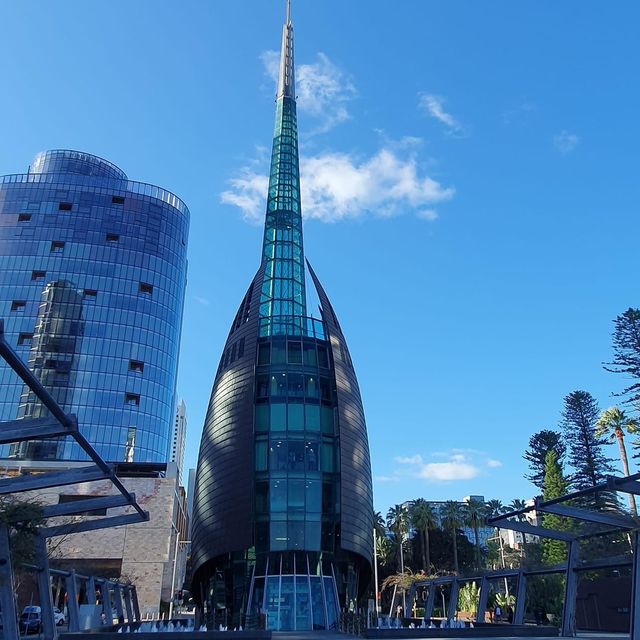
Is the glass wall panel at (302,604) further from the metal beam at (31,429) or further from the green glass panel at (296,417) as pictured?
the metal beam at (31,429)

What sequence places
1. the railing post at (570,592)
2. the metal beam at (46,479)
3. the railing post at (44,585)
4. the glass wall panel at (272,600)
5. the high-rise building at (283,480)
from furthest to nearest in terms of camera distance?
the high-rise building at (283,480)
the glass wall panel at (272,600)
the railing post at (570,592)
the railing post at (44,585)
the metal beam at (46,479)

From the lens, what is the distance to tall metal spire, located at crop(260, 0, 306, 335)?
47688mm

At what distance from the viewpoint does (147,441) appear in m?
83.1

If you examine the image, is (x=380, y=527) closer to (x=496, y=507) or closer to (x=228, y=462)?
(x=496, y=507)

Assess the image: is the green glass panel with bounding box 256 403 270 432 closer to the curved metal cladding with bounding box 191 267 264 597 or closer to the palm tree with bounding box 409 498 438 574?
the curved metal cladding with bounding box 191 267 264 597

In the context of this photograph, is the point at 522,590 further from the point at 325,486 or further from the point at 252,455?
the point at 252,455

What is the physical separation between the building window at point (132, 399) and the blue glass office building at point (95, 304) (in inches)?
5.1

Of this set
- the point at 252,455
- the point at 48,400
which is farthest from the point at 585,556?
the point at 48,400

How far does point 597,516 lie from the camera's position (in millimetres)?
18547

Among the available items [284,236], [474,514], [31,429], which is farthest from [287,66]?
[31,429]

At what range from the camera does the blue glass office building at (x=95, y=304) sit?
81125 mm

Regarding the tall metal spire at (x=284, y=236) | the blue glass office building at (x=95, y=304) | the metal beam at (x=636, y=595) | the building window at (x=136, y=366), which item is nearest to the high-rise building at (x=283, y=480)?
the tall metal spire at (x=284, y=236)

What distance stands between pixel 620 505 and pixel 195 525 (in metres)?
37.8

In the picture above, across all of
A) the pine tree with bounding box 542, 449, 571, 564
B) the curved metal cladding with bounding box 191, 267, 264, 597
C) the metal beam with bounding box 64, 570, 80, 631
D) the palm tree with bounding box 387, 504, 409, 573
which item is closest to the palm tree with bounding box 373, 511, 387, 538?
the palm tree with bounding box 387, 504, 409, 573
